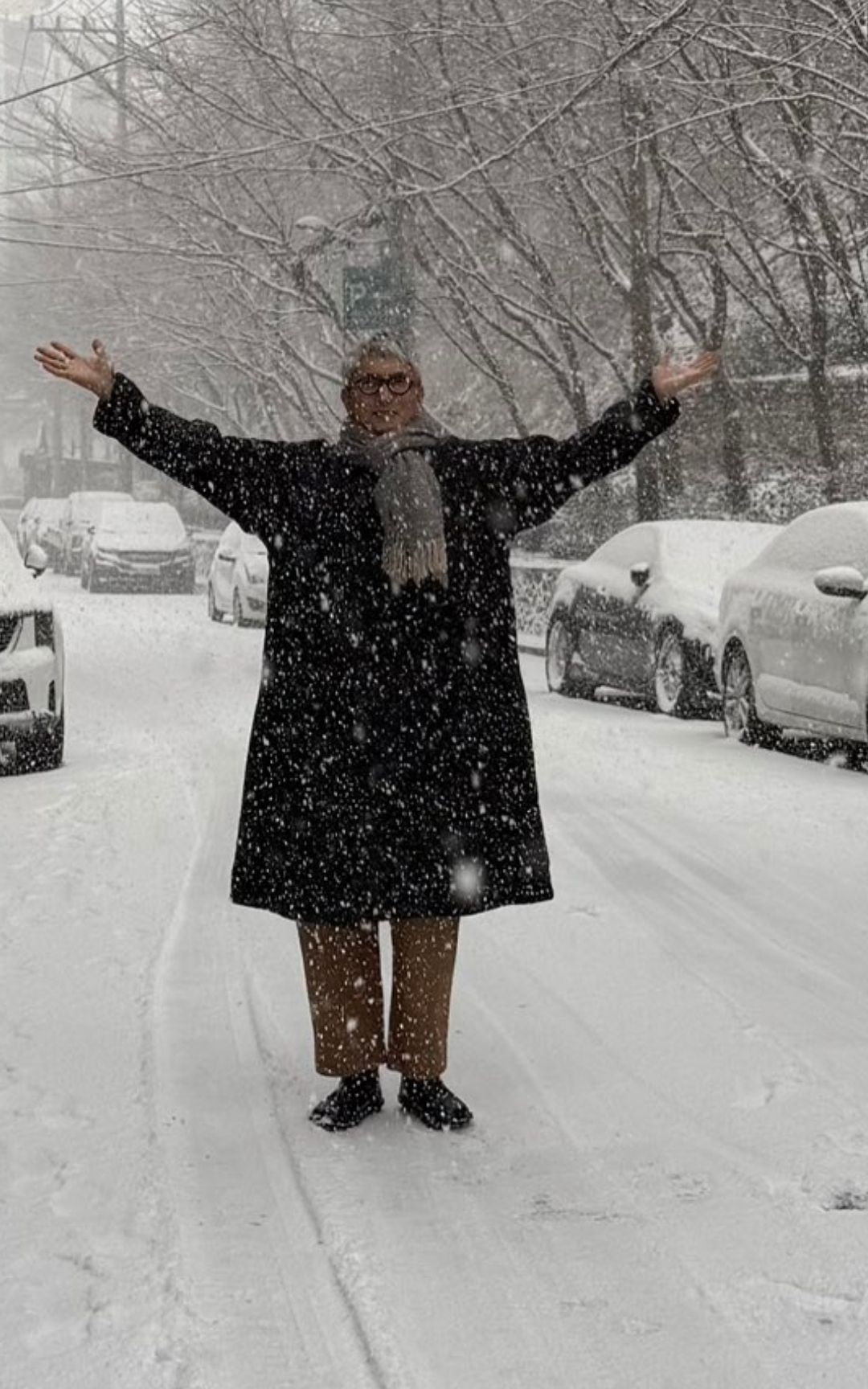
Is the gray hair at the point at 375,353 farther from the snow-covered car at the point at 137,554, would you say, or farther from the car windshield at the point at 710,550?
the snow-covered car at the point at 137,554

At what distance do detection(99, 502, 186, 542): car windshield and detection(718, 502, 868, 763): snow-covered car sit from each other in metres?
25.9

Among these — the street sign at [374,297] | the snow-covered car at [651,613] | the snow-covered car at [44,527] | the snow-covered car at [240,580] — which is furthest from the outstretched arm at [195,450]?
the snow-covered car at [44,527]

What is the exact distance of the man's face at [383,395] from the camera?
494 cm

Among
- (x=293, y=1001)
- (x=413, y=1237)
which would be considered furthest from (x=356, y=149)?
(x=413, y=1237)

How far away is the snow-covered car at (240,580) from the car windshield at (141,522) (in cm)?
903

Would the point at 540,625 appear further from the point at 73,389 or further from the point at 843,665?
the point at 73,389

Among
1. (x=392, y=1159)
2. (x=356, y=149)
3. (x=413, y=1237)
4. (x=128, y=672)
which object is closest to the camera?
(x=413, y=1237)

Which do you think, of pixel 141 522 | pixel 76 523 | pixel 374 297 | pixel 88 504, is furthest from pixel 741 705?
pixel 88 504

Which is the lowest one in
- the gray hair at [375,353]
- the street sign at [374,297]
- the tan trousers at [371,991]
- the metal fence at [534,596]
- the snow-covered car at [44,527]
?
the snow-covered car at [44,527]

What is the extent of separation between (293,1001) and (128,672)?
14.4m

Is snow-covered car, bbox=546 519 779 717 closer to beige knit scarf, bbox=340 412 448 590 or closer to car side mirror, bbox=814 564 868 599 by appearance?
car side mirror, bbox=814 564 868 599

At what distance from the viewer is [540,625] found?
27359 mm

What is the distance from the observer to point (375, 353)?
195 inches

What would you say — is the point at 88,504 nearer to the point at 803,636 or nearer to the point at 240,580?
the point at 240,580
